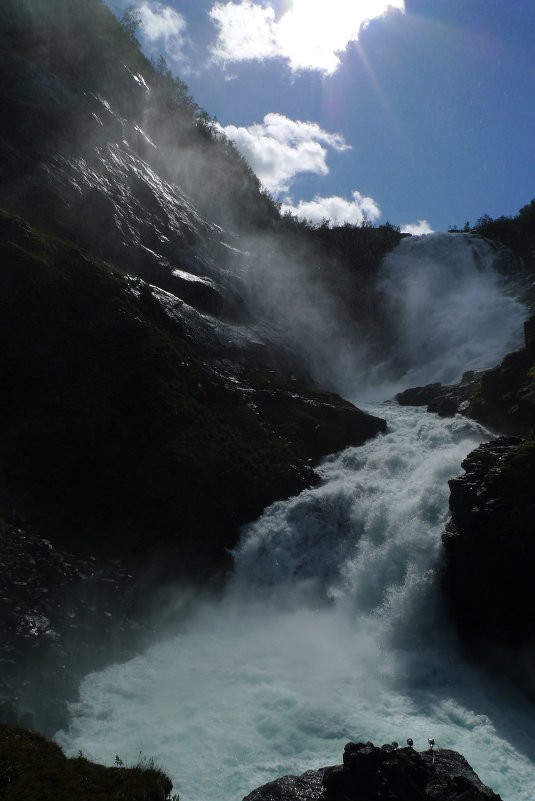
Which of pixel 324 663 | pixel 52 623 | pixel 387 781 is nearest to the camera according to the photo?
pixel 387 781

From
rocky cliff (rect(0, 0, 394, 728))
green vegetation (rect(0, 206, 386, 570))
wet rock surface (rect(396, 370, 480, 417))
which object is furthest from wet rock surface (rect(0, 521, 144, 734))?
wet rock surface (rect(396, 370, 480, 417))

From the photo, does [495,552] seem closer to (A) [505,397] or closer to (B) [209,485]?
(B) [209,485]

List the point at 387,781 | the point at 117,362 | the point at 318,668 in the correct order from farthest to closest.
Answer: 1. the point at 117,362
2. the point at 318,668
3. the point at 387,781

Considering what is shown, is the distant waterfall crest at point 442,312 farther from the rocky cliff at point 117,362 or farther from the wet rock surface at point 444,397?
the rocky cliff at point 117,362

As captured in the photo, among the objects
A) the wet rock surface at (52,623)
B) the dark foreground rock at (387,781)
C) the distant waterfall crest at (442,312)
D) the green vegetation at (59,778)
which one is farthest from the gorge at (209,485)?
the green vegetation at (59,778)

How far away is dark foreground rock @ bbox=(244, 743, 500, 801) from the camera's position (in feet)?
43.5

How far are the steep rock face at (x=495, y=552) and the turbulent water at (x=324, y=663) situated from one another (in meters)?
1.24

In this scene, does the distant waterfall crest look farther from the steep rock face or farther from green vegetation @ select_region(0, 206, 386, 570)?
the steep rock face

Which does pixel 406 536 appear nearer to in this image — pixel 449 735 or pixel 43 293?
pixel 449 735

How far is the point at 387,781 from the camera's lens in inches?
535

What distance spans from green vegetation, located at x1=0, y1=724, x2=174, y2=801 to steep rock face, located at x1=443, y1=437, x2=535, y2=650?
16206 millimetres

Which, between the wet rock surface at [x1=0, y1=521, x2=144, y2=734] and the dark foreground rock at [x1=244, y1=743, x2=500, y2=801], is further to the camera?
the wet rock surface at [x1=0, y1=521, x2=144, y2=734]

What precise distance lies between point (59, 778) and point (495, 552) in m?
19.0

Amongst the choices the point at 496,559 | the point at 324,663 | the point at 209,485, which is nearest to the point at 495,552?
the point at 496,559
